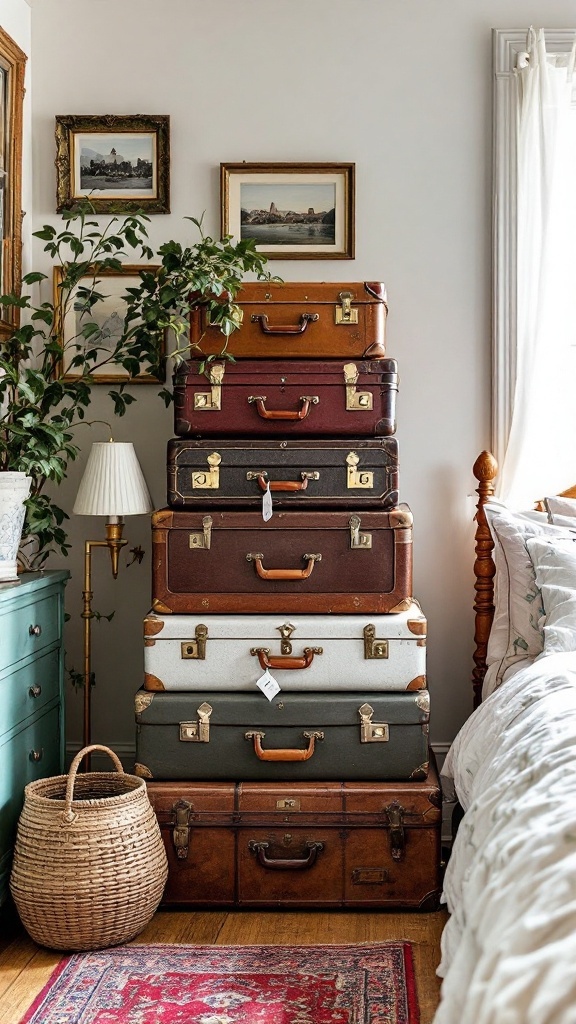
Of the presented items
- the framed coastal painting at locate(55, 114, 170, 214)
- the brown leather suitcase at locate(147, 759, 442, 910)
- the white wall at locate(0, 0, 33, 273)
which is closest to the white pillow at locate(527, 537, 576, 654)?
the brown leather suitcase at locate(147, 759, 442, 910)

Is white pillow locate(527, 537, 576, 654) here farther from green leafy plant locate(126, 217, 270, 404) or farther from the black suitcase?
green leafy plant locate(126, 217, 270, 404)

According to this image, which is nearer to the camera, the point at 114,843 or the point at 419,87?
the point at 114,843

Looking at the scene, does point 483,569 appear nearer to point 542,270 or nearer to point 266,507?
point 266,507

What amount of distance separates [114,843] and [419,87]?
7.65ft

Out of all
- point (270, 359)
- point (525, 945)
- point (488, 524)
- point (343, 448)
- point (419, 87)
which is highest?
point (419, 87)

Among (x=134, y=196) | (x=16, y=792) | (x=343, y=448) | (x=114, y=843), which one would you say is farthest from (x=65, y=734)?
(x=134, y=196)

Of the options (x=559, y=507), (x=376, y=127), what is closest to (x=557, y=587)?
(x=559, y=507)

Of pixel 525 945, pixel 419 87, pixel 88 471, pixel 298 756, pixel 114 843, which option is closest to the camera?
pixel 525 945

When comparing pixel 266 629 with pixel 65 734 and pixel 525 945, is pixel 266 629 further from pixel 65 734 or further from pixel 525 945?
pixel 525 945

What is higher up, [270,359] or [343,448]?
[270,359]

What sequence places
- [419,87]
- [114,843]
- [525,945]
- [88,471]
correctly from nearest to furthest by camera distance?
[525,945], [114,843], [88,471], [419,87]

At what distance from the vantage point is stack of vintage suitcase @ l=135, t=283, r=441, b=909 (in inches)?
97.8

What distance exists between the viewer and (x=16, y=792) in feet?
7.85

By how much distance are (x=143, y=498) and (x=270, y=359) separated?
53 cm
